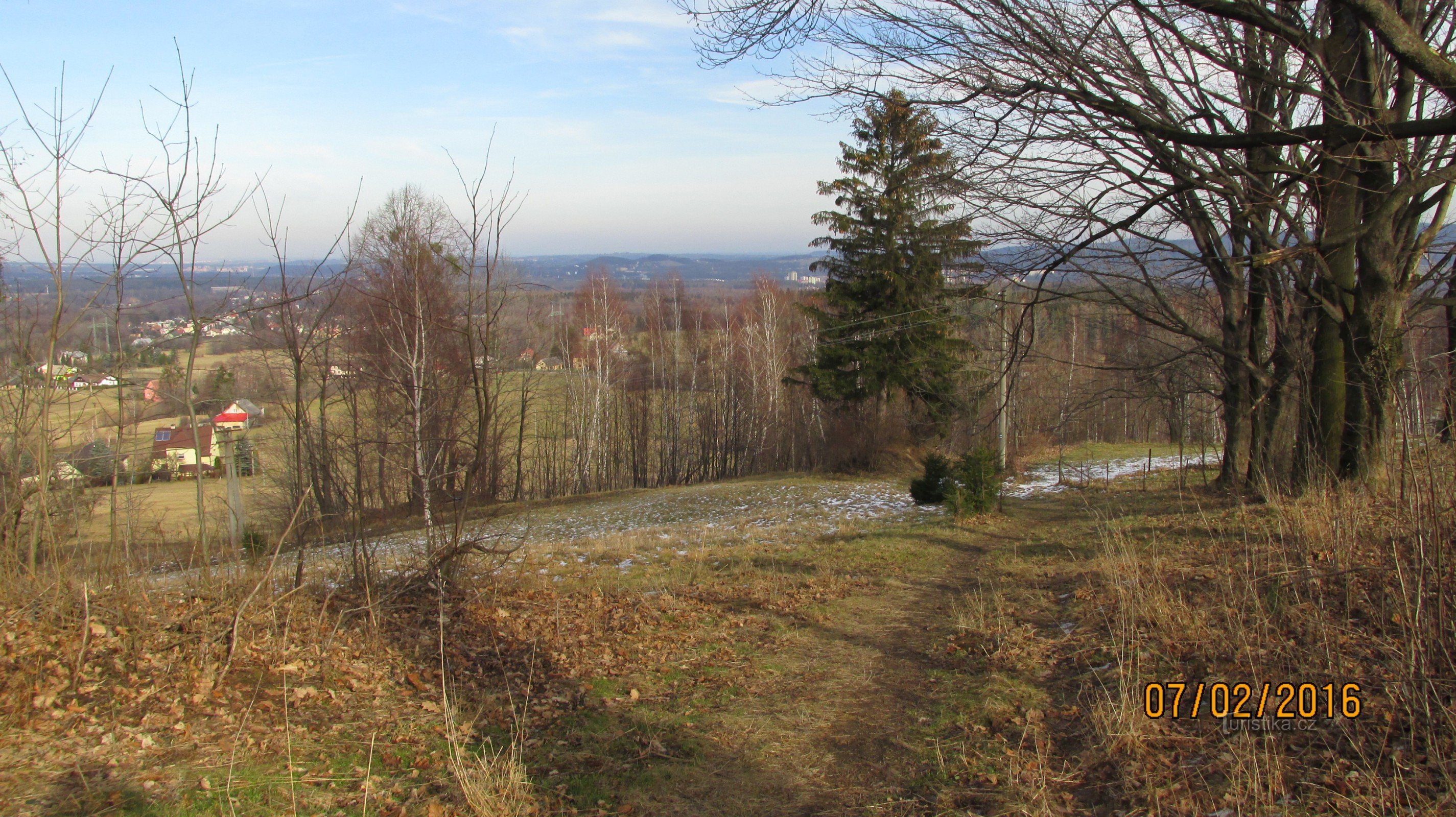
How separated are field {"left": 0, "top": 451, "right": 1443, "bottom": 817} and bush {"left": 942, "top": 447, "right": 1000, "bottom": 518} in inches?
172

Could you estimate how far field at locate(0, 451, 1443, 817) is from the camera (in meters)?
3.29

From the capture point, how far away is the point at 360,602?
18.5ft

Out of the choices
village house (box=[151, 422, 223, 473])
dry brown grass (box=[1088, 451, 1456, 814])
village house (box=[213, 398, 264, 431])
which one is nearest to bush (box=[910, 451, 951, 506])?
dry brown grass (box=[1088, 451, 1456, 814])

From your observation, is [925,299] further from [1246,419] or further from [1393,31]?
[1393,31]

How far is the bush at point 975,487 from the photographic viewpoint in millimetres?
11859

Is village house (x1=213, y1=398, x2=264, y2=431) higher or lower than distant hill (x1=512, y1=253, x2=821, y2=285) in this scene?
lower

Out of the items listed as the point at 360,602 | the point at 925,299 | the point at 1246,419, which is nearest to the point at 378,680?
the point at 360,602

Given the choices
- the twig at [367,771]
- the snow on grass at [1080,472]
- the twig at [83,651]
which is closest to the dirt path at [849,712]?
the twig at [367,771]

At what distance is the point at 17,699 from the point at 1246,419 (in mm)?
13271
